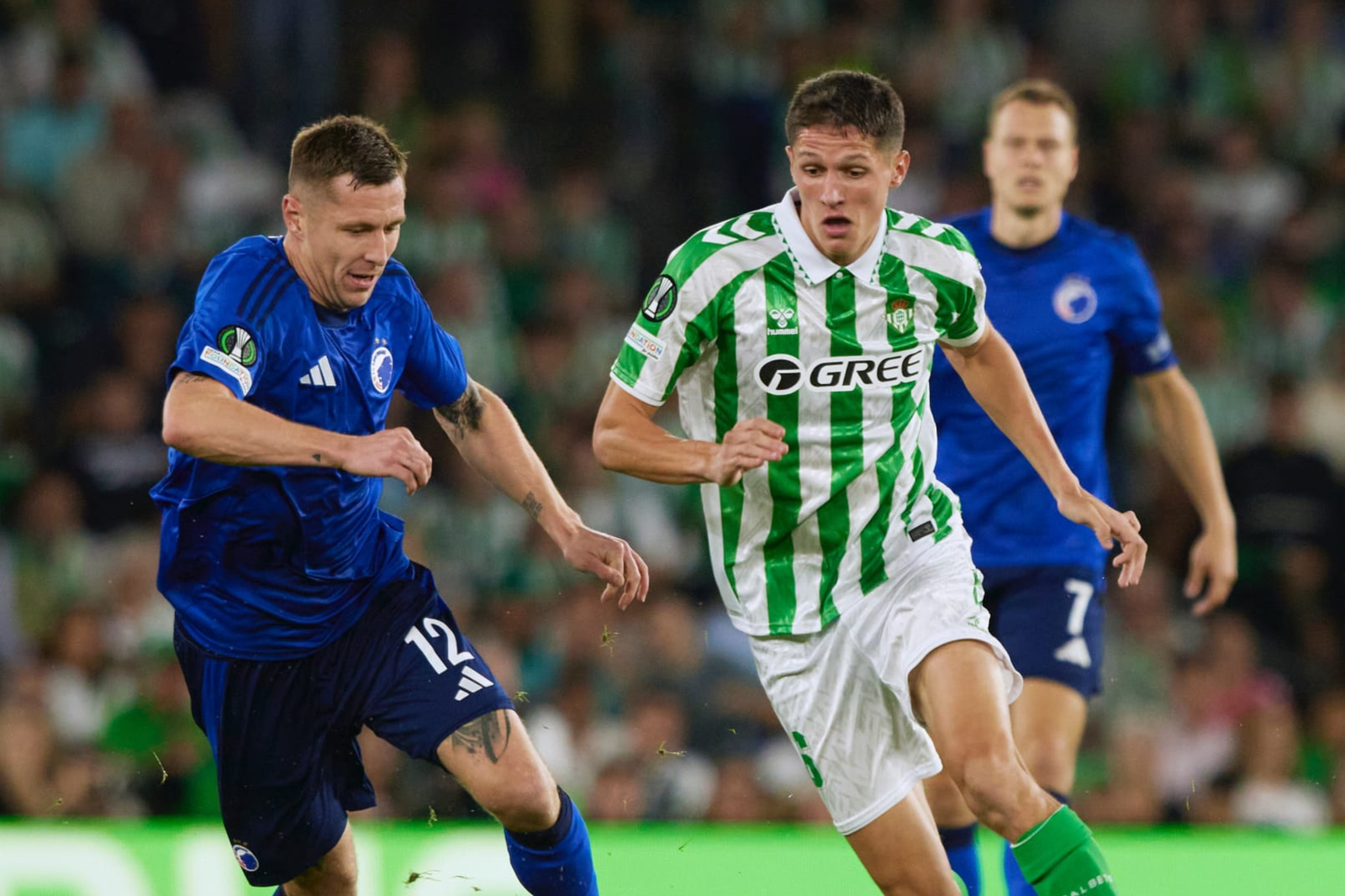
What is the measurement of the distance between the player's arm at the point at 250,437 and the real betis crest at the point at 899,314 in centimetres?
126

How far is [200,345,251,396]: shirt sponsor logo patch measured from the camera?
12.8 ft

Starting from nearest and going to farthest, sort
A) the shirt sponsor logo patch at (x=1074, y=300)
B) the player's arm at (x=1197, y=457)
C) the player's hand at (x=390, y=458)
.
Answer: the player's hand at (x=390, y=458), the shirt sponsor logo patch at (x=1074, y=300), the player's arm at (x=1197, y=457)

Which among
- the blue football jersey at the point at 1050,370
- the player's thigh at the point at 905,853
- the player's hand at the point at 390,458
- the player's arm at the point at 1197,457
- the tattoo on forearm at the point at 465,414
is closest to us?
the player's hand at the point at 390,458

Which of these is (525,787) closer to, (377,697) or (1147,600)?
(377,697)

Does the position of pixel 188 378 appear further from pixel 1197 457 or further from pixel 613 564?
pixel 1197 457

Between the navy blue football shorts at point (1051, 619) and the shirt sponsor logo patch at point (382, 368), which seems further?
the navy blue football shorts at point (1051, 619)

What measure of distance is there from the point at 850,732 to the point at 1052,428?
4.97 ft

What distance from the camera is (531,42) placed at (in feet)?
37.2

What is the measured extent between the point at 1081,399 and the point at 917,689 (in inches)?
66.5

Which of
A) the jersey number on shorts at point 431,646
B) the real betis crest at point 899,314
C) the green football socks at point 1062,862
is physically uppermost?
the real betis crest at point 899,314

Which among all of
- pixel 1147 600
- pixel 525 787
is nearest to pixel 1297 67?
pixel 1147 600

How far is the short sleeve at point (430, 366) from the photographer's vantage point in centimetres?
444

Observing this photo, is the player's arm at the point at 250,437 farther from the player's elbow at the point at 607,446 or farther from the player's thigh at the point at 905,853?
the player's thigh at the point at 905,853

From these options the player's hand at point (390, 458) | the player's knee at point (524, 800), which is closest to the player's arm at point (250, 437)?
the player's hand at point (390, 458)
